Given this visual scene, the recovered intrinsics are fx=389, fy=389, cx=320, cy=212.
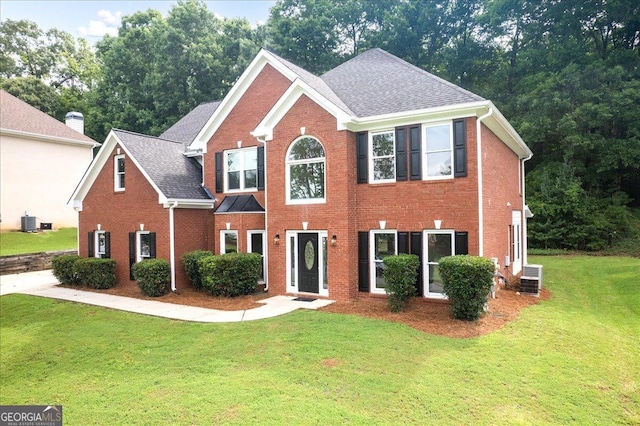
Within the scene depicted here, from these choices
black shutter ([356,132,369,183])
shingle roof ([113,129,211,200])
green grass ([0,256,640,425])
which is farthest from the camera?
shingle roof ([113,129,211,200])

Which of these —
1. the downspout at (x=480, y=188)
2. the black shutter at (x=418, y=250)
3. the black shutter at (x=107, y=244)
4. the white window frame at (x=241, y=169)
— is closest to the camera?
the downspout at (x=480, y=188)

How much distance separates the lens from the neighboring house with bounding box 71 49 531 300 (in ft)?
36.6

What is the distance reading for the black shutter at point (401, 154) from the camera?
11570 millimetres

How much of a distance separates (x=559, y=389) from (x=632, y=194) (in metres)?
28.6

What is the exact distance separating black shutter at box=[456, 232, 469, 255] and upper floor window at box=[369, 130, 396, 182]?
255cm

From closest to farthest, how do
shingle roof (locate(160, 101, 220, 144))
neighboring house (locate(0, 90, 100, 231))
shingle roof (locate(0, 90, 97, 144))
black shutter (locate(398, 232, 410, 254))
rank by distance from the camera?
1. black shutter (locate(398, 232, 410, 254))
2. shingle roof (locate(160, 101, 220, 144))
3. neighboring house (locate(0, 90, 100, 231))
4. shingle roof (locate(0, 90, 97, 144))

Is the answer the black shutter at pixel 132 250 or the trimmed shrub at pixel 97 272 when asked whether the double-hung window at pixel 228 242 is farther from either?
the trimmed shrub at pixel 97 272

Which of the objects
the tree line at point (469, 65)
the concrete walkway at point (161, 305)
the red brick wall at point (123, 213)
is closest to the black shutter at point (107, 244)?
the red brick wall at point (123, 213)

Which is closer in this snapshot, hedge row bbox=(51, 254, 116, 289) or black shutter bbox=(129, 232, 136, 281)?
hedge row bbox=(51, 254, 116, 289)

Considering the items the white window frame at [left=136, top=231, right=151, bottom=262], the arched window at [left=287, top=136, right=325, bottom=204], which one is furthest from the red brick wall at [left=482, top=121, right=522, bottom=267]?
the white window frame at [left=136, top=231, right=151, bottom=262]

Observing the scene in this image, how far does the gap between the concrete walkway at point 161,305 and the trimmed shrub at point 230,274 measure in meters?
1.12

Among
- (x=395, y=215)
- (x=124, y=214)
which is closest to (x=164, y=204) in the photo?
(x=124, y=214)

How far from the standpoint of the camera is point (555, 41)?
29.0 meters

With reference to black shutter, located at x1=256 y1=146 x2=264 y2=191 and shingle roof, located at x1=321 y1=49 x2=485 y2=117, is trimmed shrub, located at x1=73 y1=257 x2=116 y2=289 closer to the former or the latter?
black shutter, located at x1=256 y1=146 x2=264 y2=191
